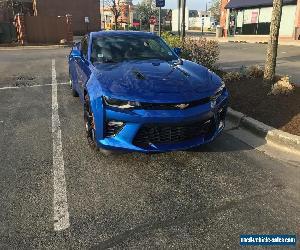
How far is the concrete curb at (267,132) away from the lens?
15.2 ft

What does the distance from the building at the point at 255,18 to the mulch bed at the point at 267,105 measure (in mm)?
22368

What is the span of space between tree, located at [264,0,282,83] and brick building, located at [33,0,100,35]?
35960 millimetres

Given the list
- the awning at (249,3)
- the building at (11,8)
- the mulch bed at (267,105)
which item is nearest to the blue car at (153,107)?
the mulch bed at (267,105)

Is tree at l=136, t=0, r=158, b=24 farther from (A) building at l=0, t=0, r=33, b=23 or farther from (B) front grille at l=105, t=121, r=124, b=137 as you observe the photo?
(B) front grille at l=105, t=121, r=124, b=137

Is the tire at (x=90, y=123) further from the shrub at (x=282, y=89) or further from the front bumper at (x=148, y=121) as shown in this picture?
the shrub at (x=282, y=89)

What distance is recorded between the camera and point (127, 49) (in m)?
5.50

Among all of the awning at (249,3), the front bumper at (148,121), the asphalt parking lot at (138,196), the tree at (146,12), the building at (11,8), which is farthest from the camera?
the tree at (146,12)

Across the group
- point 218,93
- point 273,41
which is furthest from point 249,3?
point 218,93

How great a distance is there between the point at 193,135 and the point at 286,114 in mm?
2258

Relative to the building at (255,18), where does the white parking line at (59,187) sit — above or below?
below

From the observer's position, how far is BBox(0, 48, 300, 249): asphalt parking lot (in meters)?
2.95

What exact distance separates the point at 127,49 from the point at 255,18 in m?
28.7

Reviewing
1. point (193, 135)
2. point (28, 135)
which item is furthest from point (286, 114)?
point (28, 135)

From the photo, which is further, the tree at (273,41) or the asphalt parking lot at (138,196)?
the tree at (273,41)
